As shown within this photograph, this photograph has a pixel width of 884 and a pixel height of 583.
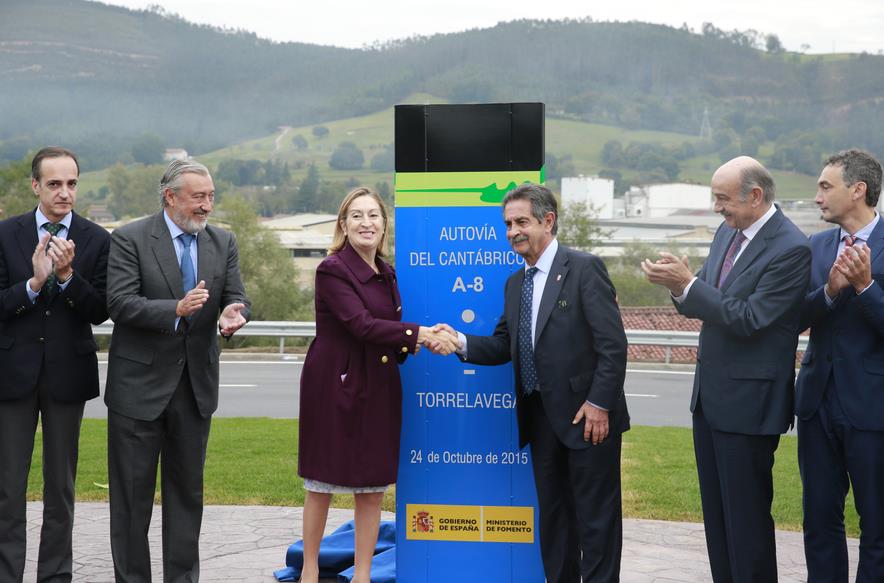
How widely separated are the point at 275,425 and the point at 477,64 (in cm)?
13948

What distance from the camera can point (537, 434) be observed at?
4.55 m

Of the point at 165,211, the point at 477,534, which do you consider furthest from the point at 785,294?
the point at 165,211

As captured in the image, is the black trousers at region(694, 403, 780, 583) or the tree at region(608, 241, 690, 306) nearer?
the black trousers at region(694, 403, 780, 583)

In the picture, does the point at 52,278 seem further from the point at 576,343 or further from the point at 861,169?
the point at 861,169

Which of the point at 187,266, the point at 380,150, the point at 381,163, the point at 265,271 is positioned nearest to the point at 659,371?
the point at 187,266

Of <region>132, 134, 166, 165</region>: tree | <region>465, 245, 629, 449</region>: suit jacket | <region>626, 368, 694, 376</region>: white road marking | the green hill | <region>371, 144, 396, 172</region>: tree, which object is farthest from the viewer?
<region>371, 144, 396, 172</region>: tree

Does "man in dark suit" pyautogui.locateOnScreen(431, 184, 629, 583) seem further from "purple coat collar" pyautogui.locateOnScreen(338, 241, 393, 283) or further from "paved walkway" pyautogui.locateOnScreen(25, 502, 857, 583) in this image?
"paved walkway" pyautogui.locateOnScreen(25, 502, 857, 583)

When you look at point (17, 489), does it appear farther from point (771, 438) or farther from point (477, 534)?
point (771, 438)

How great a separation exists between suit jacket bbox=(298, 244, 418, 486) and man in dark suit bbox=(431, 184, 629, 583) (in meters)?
0.61

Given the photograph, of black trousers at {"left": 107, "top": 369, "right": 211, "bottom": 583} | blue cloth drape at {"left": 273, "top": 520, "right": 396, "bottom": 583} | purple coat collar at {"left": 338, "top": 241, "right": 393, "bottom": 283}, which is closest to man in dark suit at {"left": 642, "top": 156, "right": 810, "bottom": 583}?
purple coat collar at {"left": 338, "top": 241, "right": 393, "bottom": 283}

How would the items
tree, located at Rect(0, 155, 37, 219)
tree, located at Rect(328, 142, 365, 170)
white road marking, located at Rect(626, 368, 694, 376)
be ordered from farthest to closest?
tree, located at Rect(328, 142, 365, 170) < tree, located at Rect(0, 155, 37, 219) < white road marking, located at Rect(626, 368, 694, 376)

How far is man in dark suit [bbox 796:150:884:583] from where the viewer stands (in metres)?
4.23

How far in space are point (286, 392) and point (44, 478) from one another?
12256 millimetres

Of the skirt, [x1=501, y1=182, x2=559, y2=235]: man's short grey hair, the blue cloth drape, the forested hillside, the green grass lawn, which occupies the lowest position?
the green grass lawn
